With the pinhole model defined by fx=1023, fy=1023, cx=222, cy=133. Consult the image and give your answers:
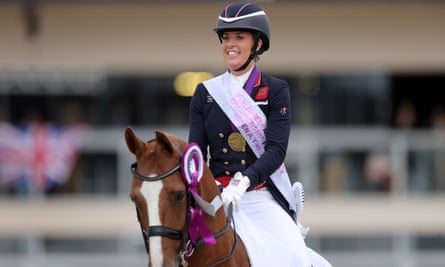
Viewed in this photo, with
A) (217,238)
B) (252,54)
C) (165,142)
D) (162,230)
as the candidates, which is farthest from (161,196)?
(252,54)

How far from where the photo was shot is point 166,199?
505cm

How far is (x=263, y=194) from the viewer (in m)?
6.32

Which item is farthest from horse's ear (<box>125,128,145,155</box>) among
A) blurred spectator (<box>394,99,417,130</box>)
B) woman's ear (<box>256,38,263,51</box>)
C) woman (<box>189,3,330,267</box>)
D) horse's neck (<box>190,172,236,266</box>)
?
blurred spectator (<box>394,99,417,130</box>)

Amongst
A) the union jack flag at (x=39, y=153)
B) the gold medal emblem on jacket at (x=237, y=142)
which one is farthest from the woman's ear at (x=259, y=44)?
the union jack flag at (x=39, y=153)

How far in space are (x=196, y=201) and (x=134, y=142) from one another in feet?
1.55

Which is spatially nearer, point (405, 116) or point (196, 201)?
point (196, 201)

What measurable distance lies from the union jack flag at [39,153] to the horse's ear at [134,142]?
465 inches

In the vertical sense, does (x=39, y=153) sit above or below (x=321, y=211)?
above

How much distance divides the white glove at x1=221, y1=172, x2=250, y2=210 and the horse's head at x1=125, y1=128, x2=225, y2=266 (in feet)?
1.42

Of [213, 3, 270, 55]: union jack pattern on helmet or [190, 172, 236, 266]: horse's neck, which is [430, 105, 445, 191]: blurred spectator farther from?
[190, 172, 236, 266]: horse's neck

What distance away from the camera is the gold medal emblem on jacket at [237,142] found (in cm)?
615

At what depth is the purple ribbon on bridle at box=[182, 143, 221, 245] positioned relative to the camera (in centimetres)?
521

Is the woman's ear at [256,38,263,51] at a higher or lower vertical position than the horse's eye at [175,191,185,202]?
higher

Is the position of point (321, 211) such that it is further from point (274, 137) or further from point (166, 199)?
point (166, 199)
